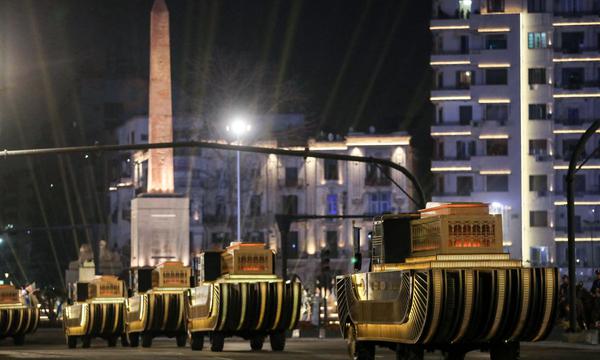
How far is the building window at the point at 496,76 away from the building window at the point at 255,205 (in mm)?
24596

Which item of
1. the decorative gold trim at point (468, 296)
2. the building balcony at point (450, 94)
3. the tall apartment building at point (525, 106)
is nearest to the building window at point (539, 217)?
the tall apartment building at point (525, 106)

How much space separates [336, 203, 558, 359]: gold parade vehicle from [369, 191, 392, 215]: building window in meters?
91.4

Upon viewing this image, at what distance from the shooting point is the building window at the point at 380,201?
114 meters

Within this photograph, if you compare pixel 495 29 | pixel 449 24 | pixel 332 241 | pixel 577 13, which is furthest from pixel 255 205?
pixel 577 13

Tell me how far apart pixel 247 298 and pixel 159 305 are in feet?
22.3

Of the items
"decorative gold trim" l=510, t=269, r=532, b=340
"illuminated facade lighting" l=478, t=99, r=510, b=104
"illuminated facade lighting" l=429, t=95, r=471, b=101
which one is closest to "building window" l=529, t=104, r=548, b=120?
"illuminated facade lighting" l=478, t=99, r=510, b=104

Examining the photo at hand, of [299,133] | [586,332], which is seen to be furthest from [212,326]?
[299,133]

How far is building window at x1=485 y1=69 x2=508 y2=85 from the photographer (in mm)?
96500

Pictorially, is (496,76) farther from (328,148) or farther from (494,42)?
(328,148)

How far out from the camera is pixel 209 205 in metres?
116

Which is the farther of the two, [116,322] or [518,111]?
[518,111]

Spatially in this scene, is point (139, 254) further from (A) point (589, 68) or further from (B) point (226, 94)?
(A) point (589, 68)

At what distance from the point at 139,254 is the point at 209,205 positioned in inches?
1648

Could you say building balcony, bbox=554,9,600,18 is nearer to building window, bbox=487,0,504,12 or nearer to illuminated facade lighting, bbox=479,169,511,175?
building window, bbox=487,0,504,12
